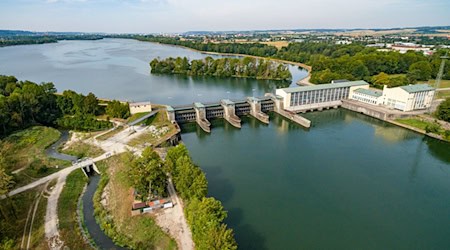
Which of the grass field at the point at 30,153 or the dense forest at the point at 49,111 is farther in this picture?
the dense forest at the point at 49,111

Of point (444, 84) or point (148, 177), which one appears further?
point (444, 84)

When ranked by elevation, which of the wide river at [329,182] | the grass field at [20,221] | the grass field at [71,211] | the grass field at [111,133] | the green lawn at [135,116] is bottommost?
the wide river at [329,182]

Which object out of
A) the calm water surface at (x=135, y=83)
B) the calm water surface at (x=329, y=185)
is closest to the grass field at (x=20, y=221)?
the calm water surface at (x=329, y=185)

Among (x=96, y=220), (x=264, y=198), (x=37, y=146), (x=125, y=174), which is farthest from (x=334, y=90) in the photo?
(x=37, y=146)

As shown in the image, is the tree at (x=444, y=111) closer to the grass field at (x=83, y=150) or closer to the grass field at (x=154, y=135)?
the grass field at (x=154, y=135)


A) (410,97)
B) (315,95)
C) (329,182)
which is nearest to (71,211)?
(329,182)

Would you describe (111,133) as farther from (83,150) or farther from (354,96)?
(354,96)

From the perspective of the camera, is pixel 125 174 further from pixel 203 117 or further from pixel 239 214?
pixel 203 117
